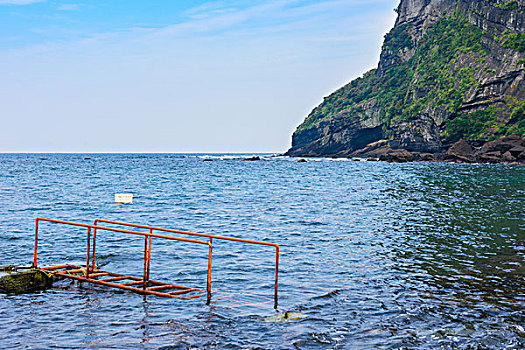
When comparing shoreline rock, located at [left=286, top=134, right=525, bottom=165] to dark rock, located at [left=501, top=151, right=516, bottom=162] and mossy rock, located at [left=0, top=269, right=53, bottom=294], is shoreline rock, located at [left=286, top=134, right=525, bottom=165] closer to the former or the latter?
dark rock, located at [left=501, top=151, right=516, bottom=162]

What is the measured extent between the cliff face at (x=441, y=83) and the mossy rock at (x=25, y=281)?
109m

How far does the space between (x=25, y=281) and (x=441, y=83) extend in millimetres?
135058

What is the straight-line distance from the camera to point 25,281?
12586mm

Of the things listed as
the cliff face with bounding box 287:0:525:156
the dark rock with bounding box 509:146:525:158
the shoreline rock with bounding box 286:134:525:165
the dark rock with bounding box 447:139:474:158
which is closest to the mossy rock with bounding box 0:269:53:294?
the shoreline rock with bounding box 286:134:525:165

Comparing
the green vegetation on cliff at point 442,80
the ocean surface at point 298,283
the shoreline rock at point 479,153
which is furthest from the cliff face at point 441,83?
the ocean surface at point 298,283

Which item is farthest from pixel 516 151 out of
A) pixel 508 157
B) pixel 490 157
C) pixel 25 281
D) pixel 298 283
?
pixel 25 281

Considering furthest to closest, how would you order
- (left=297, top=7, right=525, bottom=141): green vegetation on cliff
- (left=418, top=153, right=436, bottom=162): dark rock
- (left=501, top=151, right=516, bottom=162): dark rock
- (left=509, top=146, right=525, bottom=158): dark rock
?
(left=418, top=153, right=436, bottom=162): dark rock < (left=297, top=7, right=525, bottom=141): green vegetation on cliff < (left=501, top=151, right=516, bottom=162): dark rock < (left=509, top=146, right=525, bottom=158): dark rock

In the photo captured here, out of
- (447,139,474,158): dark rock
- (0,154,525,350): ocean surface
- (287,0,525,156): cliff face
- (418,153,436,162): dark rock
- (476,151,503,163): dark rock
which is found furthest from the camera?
(418,153,436,162): dark rock

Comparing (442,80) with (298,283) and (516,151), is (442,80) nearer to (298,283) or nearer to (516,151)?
(516,151)

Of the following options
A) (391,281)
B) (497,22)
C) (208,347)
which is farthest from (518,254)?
(497,22)

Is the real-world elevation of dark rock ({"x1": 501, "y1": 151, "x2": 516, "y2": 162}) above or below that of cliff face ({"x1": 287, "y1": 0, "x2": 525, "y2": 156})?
below

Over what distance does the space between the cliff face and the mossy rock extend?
356 feet

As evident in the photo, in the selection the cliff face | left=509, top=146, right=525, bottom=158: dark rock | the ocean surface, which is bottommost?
the ocean surface

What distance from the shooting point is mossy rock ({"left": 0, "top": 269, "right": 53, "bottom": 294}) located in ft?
40.6
